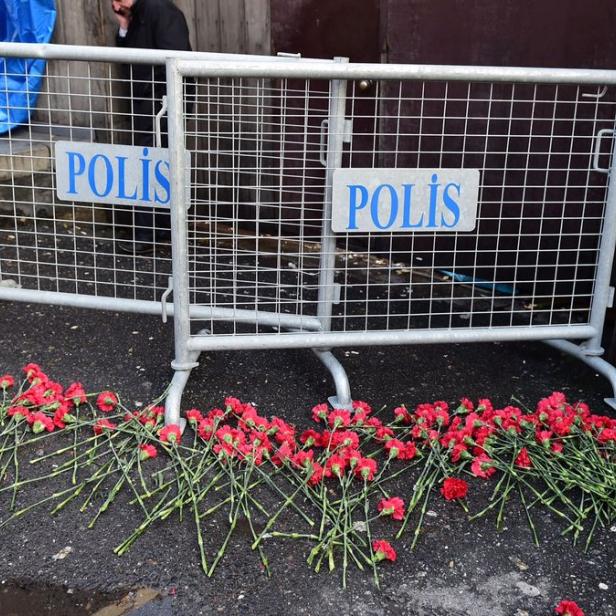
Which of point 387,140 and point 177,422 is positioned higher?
point 387,140

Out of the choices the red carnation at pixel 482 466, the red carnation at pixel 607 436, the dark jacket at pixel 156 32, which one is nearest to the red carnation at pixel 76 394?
the red carnation at pixel 482 466

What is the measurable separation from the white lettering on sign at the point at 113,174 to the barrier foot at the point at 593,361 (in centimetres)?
194

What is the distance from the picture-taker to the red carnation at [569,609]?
222cm

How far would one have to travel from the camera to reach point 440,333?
3.33 m

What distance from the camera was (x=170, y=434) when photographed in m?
3.01

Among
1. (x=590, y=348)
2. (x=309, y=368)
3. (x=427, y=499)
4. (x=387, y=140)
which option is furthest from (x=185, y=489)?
(x=387, y=140)

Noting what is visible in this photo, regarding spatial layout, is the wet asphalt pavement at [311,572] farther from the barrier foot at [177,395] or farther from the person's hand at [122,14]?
the person's hand at [122,14]

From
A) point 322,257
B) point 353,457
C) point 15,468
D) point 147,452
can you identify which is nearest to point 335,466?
point 353,457

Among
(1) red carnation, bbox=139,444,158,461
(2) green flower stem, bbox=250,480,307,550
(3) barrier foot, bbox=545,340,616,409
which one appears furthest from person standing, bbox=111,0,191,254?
(2) green flower stem, bbox=250,480,307,550

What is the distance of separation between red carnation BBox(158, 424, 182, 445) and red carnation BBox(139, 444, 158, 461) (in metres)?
0.07

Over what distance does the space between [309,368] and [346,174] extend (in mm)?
1108

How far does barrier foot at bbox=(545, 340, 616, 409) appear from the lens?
349 centimetres

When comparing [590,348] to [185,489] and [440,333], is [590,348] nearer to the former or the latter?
[440,333]

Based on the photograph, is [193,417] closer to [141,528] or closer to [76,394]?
[76,394]
